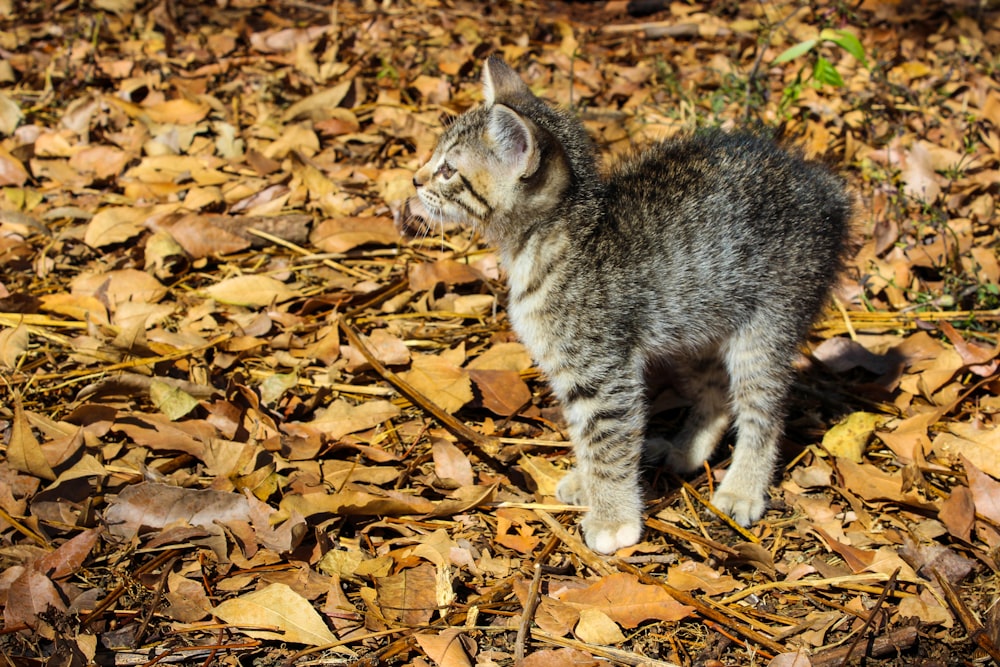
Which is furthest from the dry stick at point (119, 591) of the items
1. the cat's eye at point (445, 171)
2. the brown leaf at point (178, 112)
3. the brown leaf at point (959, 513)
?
the brown leaf at point (178, 112)

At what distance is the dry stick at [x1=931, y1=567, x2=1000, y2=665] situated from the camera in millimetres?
3067

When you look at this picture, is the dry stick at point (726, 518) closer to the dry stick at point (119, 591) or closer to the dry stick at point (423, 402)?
the dry stick at point (423, 402)

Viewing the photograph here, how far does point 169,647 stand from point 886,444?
3.06 metres

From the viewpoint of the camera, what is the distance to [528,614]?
124 inches

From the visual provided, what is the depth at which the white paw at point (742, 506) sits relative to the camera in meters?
3.76

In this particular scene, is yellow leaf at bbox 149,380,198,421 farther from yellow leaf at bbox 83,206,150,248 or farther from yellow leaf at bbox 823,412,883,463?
yellow leaf at bbox 823,412,883,463

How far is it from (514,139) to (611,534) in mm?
1611

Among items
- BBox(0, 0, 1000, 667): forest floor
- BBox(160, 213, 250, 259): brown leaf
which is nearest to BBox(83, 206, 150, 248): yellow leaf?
BBox(0, 0, 1000, 667): forest floor

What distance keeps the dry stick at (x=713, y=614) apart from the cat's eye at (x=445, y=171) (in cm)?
181

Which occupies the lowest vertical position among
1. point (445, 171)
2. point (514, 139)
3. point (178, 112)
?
point (178, 112)

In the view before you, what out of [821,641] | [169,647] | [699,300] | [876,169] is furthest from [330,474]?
[876,169]

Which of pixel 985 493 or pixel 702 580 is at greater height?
pixel 985 493

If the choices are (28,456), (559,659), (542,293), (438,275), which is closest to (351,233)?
(438,275)

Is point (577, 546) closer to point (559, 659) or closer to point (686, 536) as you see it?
point (686, 536)
